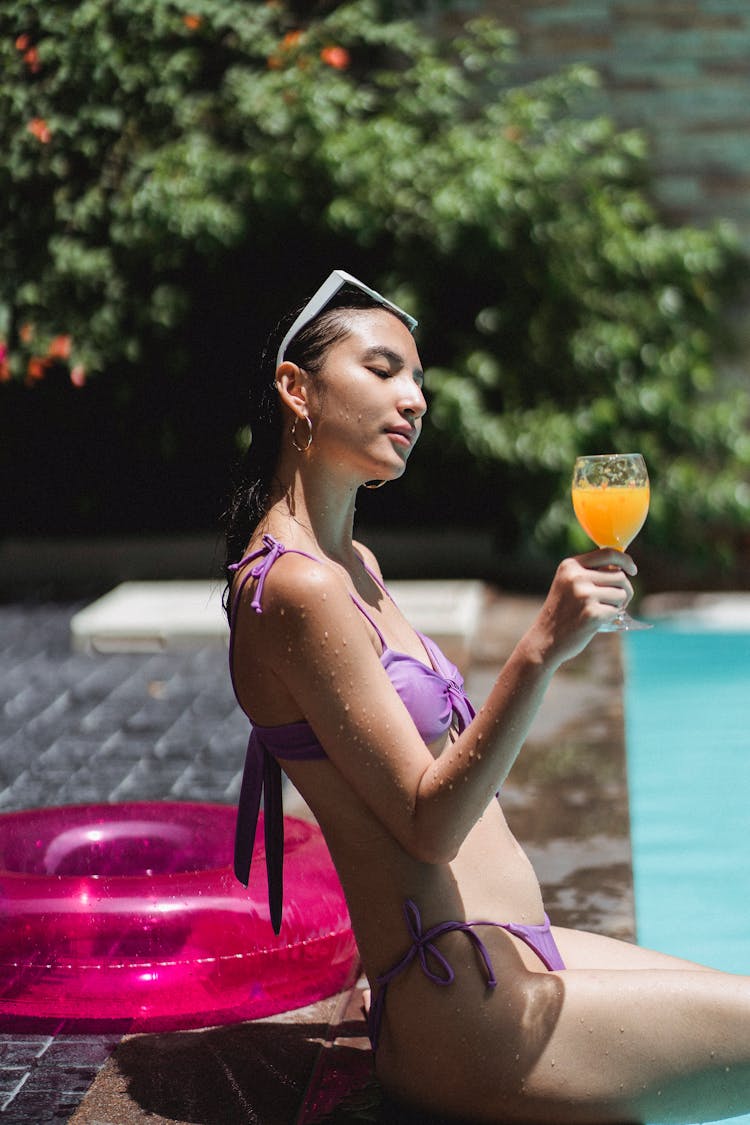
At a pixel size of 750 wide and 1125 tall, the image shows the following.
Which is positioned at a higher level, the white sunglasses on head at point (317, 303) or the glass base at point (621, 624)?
the white sunglasses on head at point (317, 303)

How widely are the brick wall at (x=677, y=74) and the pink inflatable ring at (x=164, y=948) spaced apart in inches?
321

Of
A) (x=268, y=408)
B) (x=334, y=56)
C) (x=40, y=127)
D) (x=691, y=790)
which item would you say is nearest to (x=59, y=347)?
(x=40, y=127)

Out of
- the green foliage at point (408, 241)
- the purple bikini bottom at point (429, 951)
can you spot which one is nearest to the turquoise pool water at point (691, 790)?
the purple bikini bottom at point (429, 951)

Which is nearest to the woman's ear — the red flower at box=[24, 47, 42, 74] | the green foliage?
the red flower at box=[24, 47, 42, 74]

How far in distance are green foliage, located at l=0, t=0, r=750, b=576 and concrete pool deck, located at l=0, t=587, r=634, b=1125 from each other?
1434 millimetres

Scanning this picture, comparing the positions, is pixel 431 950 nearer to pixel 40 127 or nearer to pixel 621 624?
pixel 621 624

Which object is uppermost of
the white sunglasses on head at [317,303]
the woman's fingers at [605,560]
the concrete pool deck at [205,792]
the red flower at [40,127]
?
the red flower at [40,127]

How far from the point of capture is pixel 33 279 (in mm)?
10117

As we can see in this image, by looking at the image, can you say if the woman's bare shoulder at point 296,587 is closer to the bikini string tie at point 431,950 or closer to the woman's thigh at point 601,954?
the bikini string tie at point 431,950

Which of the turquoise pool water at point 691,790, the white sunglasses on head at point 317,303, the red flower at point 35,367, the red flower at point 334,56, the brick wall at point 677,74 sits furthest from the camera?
the brick wall at point 677,74

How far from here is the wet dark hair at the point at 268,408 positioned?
2.43m

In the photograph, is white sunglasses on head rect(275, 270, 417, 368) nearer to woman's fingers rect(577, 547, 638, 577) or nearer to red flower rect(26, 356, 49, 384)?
woman's fingers rect(577, 547, 638, 577)

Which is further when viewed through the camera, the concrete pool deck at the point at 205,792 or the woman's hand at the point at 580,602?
the concrete pool deck at the point at 205,792

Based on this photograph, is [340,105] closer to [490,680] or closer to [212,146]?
[212,146]
